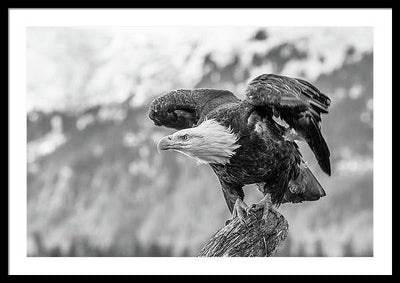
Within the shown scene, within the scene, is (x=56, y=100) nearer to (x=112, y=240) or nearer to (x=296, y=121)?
(x=112, y=240)

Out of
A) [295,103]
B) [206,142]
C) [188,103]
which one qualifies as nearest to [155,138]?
[188,103]

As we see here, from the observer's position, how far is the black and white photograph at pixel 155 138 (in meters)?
7.00

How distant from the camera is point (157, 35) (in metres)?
7.09

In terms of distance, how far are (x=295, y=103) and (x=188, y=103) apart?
1.18 metres

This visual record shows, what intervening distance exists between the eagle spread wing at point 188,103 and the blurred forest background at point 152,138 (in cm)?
115

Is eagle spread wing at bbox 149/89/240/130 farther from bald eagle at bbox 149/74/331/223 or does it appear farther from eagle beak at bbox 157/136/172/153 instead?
eagle beak at bbox 157/136/172/153

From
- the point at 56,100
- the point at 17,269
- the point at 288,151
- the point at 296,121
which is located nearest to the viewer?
the point at 296,121

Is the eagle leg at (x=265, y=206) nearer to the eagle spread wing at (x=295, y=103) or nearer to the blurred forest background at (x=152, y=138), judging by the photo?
the eagle spread wing at (x=295, y=103)

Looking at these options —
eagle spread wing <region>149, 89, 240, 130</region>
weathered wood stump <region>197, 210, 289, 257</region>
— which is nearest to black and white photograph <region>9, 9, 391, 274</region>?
eagle spread wing <region>149, 89, 240, 130</region>

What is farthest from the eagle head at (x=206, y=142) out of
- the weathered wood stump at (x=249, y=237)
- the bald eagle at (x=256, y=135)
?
the weathered wood stump at (x=249, y=237)

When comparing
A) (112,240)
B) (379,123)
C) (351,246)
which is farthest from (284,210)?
(112,240)

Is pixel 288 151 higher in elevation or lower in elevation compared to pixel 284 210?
higher

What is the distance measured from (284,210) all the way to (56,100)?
274 centimetres

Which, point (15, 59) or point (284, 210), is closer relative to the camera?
point (15, 59)
